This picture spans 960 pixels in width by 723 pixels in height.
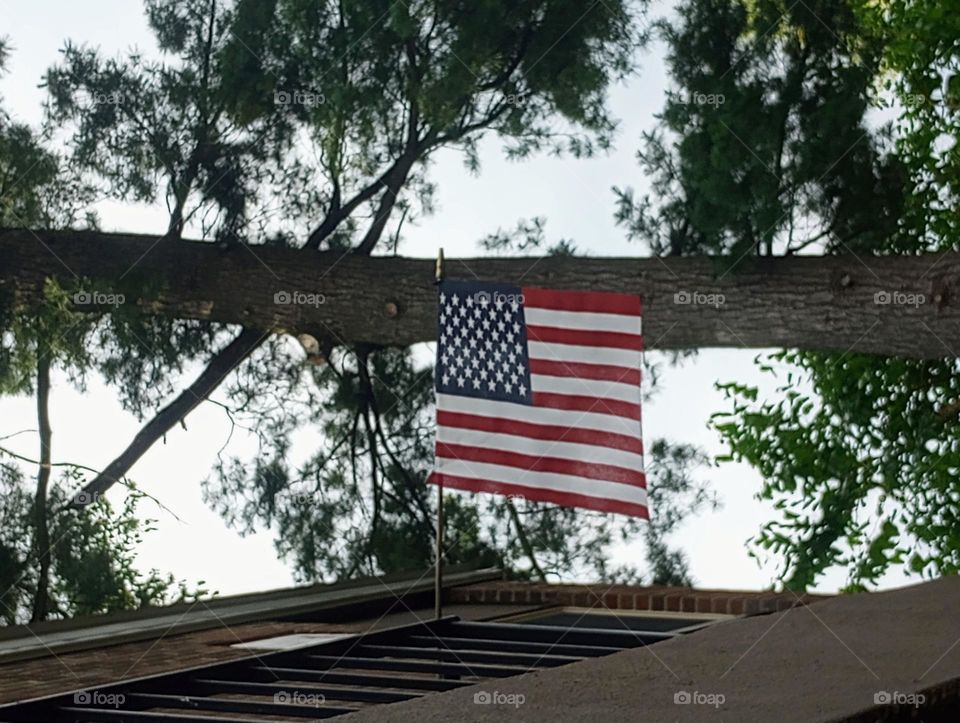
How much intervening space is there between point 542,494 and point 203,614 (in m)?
2.13

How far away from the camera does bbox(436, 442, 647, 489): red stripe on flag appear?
535cm

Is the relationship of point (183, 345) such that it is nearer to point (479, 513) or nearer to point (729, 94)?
point (479, 513)

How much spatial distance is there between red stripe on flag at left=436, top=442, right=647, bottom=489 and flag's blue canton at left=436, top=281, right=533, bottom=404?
0.76 ft

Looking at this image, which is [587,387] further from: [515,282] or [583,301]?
[515,282]

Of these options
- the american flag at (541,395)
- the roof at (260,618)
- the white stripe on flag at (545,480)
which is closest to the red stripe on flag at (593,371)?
the american flag at (541,395)

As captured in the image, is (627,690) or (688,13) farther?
(688,13)

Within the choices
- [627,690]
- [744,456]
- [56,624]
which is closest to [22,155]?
[56,624]

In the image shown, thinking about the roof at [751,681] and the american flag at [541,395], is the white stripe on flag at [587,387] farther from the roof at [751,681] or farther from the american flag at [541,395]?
the roof at [751,681]

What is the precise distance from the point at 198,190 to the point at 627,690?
7134mm

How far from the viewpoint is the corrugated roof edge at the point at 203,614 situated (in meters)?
6.05

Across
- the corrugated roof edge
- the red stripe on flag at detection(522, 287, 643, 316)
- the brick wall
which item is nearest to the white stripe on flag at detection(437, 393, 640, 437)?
the red stripe on flag at detection(522, 287, 643, 316)

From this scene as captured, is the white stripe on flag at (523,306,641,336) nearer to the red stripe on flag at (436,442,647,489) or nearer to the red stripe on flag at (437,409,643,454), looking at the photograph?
the red stripe on flag at (437,409,643,454)

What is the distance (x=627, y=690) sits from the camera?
2.95 meters

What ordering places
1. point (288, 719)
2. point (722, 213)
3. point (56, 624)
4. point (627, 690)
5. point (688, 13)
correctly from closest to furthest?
Result: point (627, 690), point (288, 719), point (56, 624), point (722, 213), point (688, 13)
